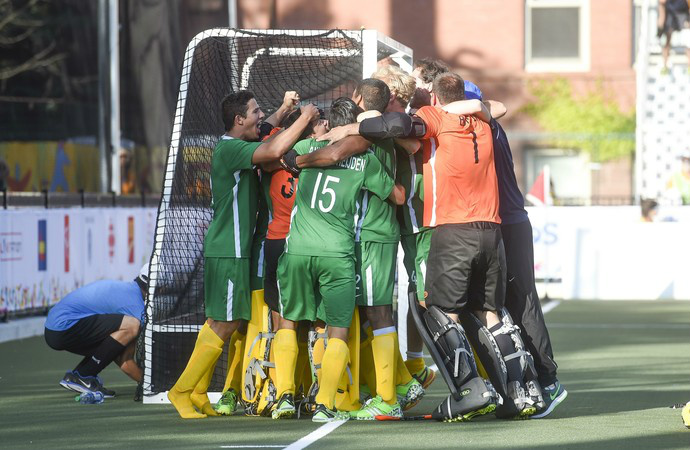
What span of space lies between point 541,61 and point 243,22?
7.89 m

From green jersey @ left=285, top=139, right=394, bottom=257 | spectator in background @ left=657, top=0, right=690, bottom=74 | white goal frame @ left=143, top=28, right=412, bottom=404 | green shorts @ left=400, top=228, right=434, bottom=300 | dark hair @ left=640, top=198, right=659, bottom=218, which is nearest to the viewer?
green jersey @ left=285, top=139, right=394, bottom=257

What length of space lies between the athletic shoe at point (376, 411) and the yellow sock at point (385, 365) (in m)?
0.03

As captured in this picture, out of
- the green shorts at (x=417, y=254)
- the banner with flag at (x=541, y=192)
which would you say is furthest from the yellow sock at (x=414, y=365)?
the banner with flag at (x=541, y=192)

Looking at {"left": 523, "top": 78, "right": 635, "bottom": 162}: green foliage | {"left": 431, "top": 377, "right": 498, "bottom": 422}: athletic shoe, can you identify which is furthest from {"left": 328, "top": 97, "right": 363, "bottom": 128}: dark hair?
{"left": 523, "top": 78, "right": 635, "bottom": 162}: green foliage

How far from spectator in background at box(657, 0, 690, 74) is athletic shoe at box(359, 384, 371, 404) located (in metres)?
21.3

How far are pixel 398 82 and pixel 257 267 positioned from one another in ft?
5.06

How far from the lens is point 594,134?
38.1 metres

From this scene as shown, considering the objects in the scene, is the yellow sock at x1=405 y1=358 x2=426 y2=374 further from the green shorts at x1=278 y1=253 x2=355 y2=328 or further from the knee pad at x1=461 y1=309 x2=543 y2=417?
the green shorts at x1=278 y1=253 x2=355 y2=328

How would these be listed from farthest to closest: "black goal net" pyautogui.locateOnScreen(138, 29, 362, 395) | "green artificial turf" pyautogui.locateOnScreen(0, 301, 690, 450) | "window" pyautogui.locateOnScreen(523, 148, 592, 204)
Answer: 1. "window" pyautogui.locateOnScreen(523, 148, 592, 204)
2. "black goal net" pyautogui.locateOnScreen(138, 29, 362, 395)
3. "green artificial turf" pyautogui.locateOnScreen(0, 301, 690, 450)

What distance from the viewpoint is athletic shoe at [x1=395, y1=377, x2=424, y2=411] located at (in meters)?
9.89

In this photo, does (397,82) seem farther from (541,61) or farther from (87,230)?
(541,61)

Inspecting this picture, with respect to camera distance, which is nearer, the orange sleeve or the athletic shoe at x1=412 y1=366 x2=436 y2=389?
the orange sleeve

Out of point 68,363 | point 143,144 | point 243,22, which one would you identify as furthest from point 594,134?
point 68,363

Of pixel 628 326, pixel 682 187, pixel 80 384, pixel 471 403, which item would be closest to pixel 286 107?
pixel 471 403
